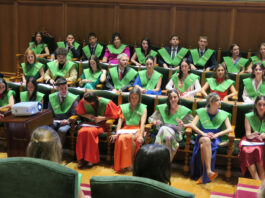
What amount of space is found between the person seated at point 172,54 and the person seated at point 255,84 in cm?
141

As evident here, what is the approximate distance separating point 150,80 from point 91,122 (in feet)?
3.81

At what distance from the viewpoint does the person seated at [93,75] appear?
16.2 ft

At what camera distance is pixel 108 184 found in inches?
61.4

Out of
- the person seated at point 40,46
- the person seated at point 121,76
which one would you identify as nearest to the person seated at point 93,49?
the person seated at point 40,46

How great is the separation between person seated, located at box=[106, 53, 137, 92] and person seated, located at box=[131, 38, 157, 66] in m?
0.76

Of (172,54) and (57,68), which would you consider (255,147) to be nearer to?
(172,54)

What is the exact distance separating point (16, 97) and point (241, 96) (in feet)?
8.87

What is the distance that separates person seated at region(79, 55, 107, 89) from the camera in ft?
16.2

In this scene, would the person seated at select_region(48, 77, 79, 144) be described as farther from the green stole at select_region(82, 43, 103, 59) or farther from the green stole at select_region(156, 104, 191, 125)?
the green stole at select_region(82, 43, 103, 59)

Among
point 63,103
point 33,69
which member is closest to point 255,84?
point 63,103

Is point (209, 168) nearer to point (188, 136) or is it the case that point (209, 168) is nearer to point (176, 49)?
point (188, 136)

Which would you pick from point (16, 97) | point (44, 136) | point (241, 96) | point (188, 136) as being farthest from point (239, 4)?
point (44, 136)

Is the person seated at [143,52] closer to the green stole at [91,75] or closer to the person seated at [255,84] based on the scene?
the green stole at [91,75]

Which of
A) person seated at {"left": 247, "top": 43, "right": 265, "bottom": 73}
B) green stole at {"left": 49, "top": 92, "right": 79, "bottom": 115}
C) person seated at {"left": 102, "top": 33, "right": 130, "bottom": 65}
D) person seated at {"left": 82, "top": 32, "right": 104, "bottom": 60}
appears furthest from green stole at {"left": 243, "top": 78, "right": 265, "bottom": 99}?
person seated at {"left": 82, "top": 32, "right": 104, "bottom": 60}
